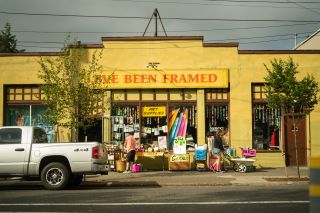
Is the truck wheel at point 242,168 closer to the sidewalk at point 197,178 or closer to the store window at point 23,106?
the sidewalk at point 197,178

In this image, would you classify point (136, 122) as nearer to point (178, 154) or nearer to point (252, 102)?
point (178, 154)

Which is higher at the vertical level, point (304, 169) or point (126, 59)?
point (126, 59)

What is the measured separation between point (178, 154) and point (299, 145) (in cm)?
536

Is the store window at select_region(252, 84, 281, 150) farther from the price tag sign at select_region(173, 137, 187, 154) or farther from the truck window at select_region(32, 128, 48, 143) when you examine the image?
the truck window at select_region(32, 128, 48, 143)

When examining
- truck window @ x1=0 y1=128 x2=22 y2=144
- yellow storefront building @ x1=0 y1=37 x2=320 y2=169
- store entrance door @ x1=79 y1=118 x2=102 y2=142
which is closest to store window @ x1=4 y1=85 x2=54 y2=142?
yellow storefront building @ x1=0 y1=37 x2=320 y2=169

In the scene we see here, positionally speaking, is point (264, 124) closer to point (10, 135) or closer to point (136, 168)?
point (136, 168)

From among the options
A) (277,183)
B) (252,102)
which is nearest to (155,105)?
(252,102)

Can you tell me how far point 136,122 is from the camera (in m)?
21.5

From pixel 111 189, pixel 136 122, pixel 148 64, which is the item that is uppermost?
pixel 148 64

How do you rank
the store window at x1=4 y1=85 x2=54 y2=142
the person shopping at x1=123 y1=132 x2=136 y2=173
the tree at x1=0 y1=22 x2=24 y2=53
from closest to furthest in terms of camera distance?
the person shopping at x1=123 y1=132 x2=136 y2=173 < the store window at x1=4 y1=85 x2=54 y2=142 < the tree at x1=0 y1=22 x2=24 y2=53

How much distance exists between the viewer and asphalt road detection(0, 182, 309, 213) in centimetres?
1042

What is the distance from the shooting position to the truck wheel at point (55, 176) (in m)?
14.1

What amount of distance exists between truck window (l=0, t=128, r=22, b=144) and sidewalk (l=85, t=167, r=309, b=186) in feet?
10.6

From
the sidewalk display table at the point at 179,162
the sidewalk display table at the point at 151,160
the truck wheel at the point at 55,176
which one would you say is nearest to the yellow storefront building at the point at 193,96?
the sidewalk display table at the point at 151,160
